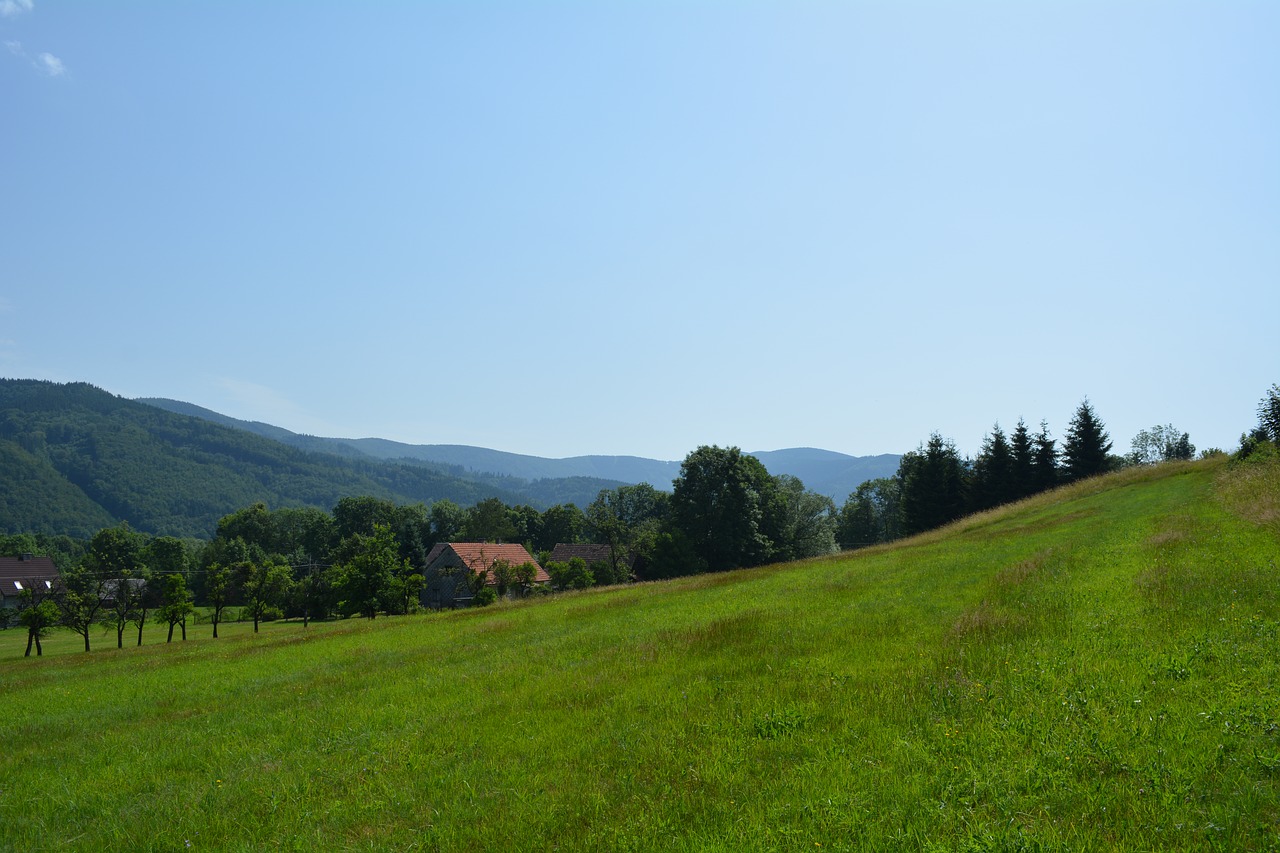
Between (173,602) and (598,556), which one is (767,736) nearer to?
(173,602)

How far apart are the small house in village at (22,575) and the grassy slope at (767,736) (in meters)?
146

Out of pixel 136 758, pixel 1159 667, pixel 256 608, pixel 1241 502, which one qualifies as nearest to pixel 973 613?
pixel 1159 667

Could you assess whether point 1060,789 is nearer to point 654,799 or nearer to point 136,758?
point 654,799

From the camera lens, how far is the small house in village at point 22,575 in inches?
4683

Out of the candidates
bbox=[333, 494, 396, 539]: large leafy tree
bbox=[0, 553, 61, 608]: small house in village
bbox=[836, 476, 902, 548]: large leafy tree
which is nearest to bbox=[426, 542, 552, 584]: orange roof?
bbox=[333, 494, 396, 539]: large leafy tree

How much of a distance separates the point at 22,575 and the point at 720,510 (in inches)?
5760

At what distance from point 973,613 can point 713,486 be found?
215ft

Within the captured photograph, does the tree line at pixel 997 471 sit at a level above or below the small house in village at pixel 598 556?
above

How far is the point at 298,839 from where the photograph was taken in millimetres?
7176

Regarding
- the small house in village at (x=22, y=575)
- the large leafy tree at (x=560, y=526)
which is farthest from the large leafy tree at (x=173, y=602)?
the small house in village at (x=22, y=575)

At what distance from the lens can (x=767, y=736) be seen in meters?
8.45

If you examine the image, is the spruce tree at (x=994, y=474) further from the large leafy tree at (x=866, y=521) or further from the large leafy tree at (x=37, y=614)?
the large leafy tree at (x=37, y=614)

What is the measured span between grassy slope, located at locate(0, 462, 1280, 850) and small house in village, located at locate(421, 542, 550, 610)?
65.2m

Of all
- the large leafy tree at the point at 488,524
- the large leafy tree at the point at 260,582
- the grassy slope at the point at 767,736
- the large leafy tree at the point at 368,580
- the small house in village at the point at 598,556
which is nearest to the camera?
the grassy slope at the point at 767,736
